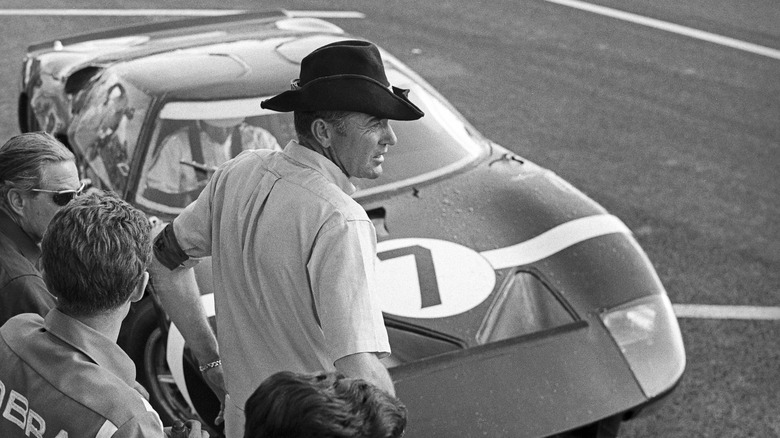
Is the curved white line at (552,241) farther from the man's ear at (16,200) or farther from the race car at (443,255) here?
the man's ear at (16,200)

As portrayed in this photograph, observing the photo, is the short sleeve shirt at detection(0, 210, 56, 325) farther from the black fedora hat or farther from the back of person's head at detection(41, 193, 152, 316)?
the black fedora hat

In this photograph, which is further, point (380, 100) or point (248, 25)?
point (248, 25)

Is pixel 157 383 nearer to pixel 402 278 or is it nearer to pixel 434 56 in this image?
pixel 402 278

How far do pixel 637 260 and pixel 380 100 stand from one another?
83.8 inches

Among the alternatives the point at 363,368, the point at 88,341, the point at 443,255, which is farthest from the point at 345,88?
the point at 443,255

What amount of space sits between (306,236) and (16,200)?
1125 millimetres

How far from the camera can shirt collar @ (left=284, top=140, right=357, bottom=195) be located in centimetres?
260

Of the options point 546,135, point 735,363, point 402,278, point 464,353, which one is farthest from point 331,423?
point 546,135

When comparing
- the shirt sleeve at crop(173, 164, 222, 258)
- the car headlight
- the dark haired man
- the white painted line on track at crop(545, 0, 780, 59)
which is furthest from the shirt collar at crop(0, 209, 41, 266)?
the white painted line on track at crop(545, 0, 780, 59)

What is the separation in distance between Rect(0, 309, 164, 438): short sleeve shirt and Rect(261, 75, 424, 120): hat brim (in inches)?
30.0

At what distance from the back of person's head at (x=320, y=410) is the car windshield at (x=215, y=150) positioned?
2800 millimetres

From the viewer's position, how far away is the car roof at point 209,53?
4879mm

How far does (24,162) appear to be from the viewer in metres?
3.13

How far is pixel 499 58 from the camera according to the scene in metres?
10.0
